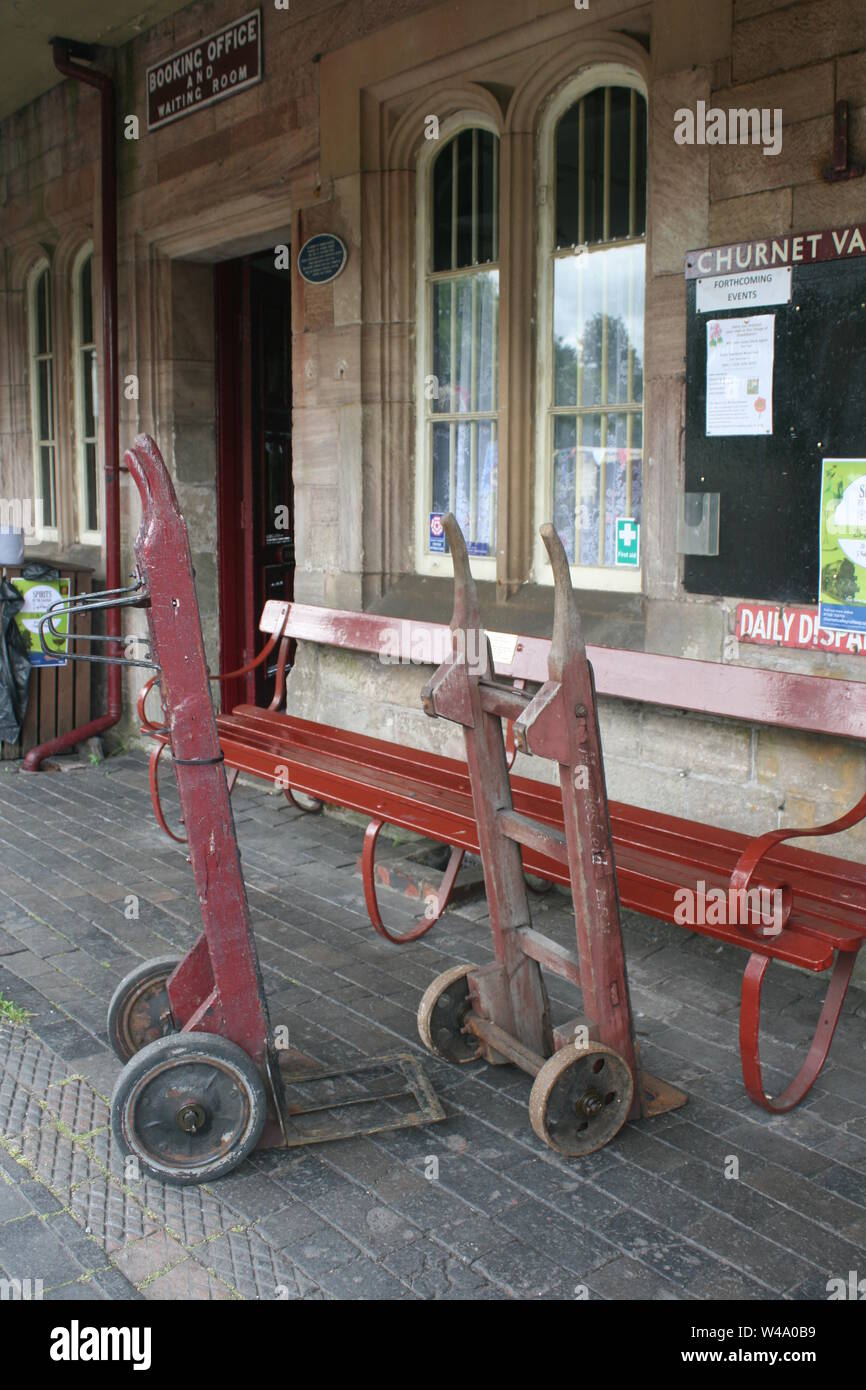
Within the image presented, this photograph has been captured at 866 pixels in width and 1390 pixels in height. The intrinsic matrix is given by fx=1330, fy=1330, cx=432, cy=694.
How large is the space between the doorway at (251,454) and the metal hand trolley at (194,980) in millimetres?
5148

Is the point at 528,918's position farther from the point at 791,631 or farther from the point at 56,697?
the point at 56,697

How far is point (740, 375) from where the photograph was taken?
4539 millimetres

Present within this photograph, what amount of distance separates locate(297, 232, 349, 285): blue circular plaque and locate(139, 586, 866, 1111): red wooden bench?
1.63m

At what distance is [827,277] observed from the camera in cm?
423

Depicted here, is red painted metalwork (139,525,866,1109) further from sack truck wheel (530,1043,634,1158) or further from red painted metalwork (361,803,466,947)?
sack truck wheel (530,1043,634,1158)

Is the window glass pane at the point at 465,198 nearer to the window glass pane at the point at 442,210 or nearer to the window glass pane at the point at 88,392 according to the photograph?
the window glass pane at the point at 442,210

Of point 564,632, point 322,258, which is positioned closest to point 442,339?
point 322,258

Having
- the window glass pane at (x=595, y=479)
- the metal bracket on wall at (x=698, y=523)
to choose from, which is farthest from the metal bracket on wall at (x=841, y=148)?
the window glass pane at (x=595, y=479)

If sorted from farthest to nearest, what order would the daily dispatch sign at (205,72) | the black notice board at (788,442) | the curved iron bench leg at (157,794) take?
1. the daily dispatch sign at (205,72)
2. the curved iron bench leg at (157,794)
3. the black notice board at (788,442)

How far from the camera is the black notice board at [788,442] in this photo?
4215 millimetres

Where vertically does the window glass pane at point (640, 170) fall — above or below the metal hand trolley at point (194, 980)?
above

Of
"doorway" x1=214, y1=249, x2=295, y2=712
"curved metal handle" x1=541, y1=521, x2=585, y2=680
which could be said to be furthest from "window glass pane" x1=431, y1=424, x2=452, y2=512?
"curved metal handle" x1=541, y1=521, x2=585, y2=680

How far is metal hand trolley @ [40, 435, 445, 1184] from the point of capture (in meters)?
3.05

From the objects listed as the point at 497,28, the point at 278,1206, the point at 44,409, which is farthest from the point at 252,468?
the point at 278,1206
